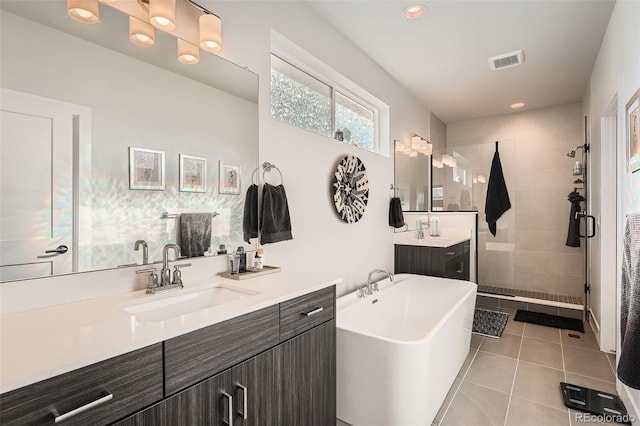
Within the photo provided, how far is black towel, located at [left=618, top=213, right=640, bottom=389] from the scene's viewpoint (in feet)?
4.44

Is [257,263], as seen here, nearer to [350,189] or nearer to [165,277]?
[165,277]

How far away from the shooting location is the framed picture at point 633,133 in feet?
5.74

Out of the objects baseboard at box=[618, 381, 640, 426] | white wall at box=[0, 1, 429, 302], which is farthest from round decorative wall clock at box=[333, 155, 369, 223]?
baseboard at box=[618, 381, 640, 426]

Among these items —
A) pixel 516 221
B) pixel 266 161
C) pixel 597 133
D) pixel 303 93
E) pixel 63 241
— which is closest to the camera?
pixel 63 241

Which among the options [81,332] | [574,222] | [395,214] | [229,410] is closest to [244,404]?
[229,410]

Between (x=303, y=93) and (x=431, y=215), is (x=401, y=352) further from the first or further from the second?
(x=431, y=215)

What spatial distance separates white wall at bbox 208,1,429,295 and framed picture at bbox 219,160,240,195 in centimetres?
21

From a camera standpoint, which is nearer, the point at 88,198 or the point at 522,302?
the point at 88,198

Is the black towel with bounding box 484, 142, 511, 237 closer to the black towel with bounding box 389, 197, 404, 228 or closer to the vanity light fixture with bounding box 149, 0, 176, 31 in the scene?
the black towel with bounding box 389, 197, 404, 228

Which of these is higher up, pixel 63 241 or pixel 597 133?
pixel 597 133

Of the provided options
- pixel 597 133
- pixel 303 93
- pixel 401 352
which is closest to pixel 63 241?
pixel 401 352

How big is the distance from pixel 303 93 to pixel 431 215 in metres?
2.56

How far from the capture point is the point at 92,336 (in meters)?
0.87

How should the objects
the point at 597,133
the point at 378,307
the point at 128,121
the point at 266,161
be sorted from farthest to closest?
the point at 597,133 < the point at 378,307 < the point at 266,161 < the point at 128,121
